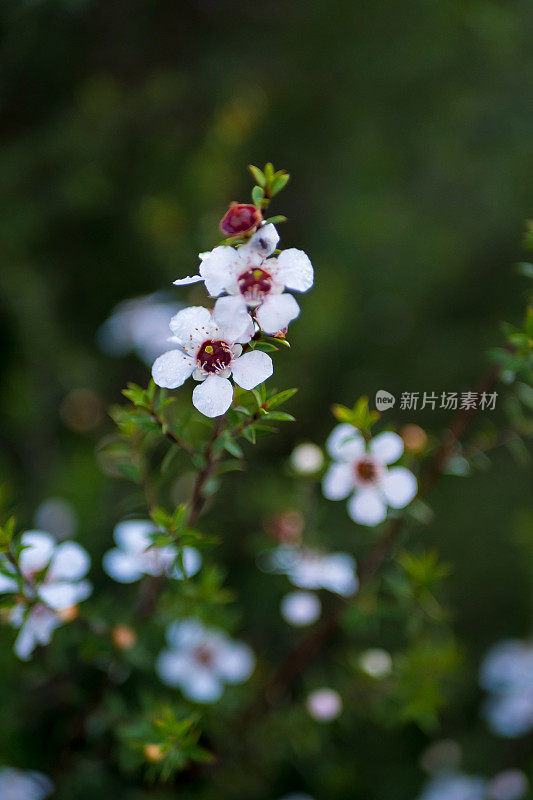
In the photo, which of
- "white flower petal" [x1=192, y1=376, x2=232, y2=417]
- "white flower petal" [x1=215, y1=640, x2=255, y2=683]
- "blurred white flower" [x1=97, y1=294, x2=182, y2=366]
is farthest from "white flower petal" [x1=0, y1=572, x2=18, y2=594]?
"blurred white flower" [x1=97, y1=294, x2=182, y2=366]

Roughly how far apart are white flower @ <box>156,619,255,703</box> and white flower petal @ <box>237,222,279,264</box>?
118 centimetres

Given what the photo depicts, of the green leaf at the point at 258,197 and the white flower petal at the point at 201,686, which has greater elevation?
the green leaf at the point at 258,197

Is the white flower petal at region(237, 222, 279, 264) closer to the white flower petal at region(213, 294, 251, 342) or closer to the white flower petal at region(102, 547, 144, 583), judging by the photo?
the white flower petal at region(213, 294, 251, 342)

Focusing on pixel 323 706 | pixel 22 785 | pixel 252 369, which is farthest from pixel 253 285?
pixel 22 785

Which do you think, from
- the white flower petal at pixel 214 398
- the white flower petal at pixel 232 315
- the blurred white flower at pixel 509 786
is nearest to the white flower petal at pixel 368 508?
the white flower petal at pixel 214 398

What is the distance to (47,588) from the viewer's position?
4.90ft

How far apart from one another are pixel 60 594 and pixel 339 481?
0.73 m

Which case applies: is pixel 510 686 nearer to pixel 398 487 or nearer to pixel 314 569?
pixel 314 569

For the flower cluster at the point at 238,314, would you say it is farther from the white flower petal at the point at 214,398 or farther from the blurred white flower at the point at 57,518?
the blurred white flower at the point at 57,518

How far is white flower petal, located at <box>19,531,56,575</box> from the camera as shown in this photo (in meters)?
1.54

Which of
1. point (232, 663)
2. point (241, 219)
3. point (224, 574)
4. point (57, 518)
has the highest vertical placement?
point (241, 219)

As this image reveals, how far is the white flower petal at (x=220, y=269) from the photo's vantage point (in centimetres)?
108

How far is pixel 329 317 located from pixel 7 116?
1.62 meters

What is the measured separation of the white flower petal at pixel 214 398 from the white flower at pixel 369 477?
1.58ft
